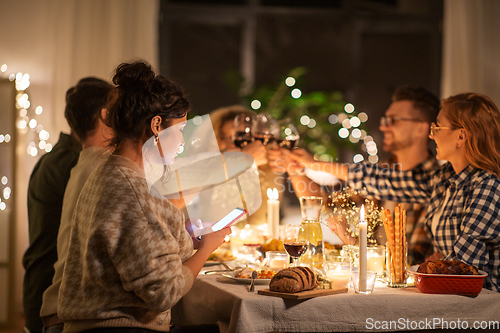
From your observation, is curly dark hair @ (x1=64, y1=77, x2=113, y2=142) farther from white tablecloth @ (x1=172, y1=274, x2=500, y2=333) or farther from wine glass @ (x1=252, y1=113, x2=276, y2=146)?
white tablecloth @ (x1=172, y1=274, x2=500, y2=333)

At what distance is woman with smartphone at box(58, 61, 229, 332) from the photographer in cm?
121

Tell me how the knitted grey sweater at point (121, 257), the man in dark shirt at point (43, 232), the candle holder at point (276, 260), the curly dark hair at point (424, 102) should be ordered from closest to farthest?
the knitted grey sweater at point (121, 257) < the candle holder at point (276, 260) < the man in dark shirt at point (43, 232) < the curly dark hair at point (424, 102)

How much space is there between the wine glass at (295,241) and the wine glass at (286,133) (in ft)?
2.48

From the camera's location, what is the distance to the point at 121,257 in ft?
3.93

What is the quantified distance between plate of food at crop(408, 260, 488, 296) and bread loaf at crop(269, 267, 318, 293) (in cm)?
36

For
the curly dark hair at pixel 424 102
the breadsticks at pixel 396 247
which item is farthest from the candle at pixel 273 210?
the curly dark hair at pixel 424 102

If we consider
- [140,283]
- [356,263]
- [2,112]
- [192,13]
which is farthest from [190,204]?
[192,13]

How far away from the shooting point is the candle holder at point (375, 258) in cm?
168

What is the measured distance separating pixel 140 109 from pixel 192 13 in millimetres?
3563

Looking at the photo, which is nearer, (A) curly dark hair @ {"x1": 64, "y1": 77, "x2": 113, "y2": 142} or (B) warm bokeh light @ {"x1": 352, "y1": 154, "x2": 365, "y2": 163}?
(A) curly dark hair @ {"x1": 64, "y1": 77, "x2": 113, "y2": 142}

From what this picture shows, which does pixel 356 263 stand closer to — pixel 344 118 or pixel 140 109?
pixel 140 109

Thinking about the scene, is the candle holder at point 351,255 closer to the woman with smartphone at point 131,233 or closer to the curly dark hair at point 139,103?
the woman with smartphone at point 131,233

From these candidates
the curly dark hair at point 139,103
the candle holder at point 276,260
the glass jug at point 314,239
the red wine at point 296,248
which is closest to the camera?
the curly dark hair at point 139,103

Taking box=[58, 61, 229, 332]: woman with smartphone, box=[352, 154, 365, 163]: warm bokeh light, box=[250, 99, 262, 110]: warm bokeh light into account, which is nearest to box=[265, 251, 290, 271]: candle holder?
box=[58, 61, 229, 332]: woman with smartphone
